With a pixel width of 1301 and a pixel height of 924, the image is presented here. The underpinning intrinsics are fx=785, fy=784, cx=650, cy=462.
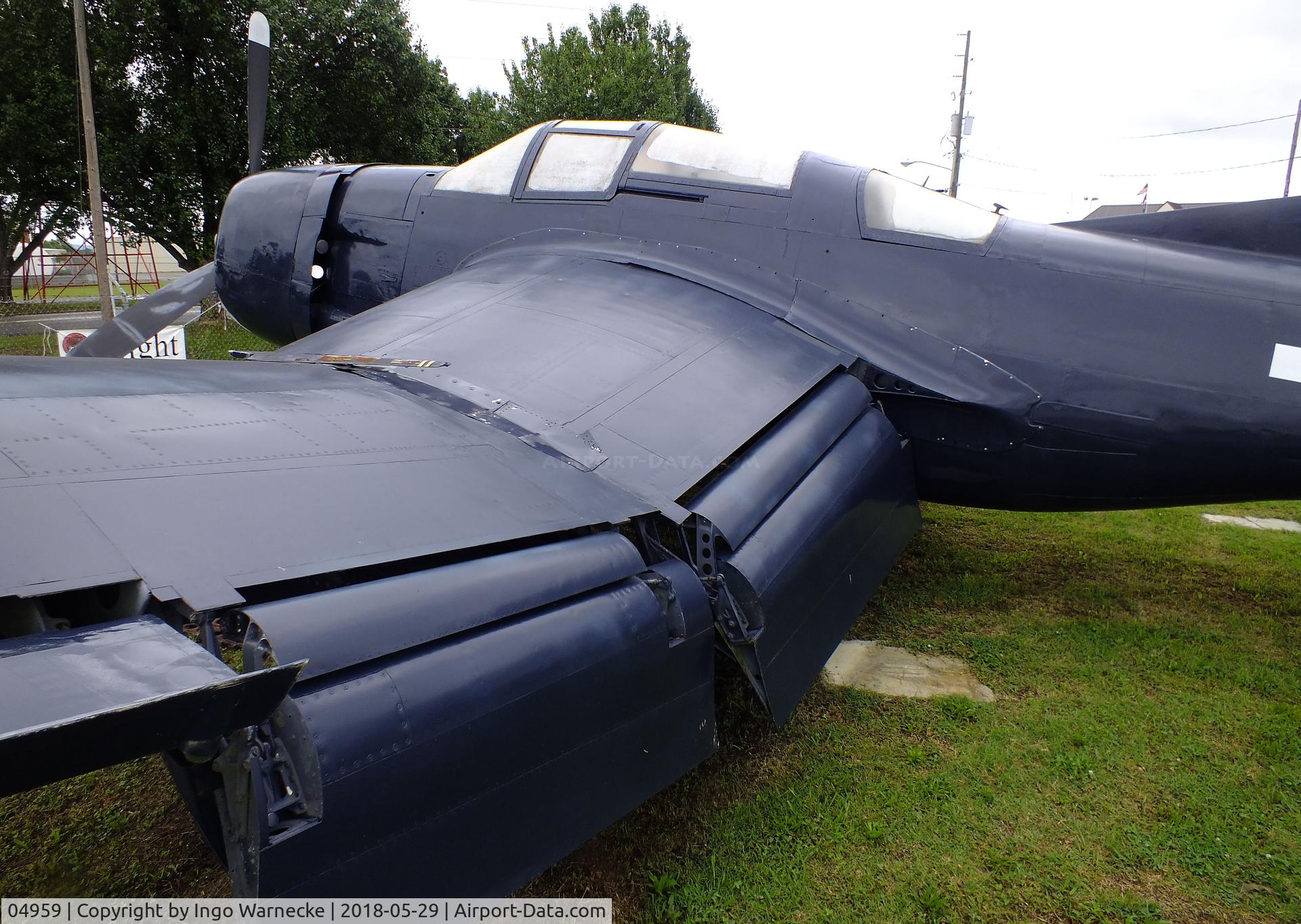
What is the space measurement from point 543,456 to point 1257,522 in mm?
7739

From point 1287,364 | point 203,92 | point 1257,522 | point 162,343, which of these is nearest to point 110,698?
point 1287,364

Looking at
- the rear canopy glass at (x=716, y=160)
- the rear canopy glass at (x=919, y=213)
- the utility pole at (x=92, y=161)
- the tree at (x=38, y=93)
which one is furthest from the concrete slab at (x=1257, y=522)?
the tree at (x=38, y=93)

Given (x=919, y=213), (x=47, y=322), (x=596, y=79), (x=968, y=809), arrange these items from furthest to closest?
(x=596, y=79) → (x=47, y=322) → (x=919, y=213) → (x=968, y=809)

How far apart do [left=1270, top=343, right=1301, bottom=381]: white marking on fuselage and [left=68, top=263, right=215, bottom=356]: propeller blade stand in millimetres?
7523

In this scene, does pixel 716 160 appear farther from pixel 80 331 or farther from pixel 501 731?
pixel 80 331

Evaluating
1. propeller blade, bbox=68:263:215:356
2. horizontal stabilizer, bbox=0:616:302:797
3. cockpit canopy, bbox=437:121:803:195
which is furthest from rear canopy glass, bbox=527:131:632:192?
horizontal stabilizer, bbox=0:616:302:797

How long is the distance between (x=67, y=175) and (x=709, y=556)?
22224mm

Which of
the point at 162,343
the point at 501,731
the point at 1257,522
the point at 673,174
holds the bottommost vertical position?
the point at 1257,522

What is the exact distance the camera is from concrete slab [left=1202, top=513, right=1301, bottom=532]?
24.2ft

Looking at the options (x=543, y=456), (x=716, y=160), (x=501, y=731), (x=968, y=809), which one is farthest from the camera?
(x=716, y=160)

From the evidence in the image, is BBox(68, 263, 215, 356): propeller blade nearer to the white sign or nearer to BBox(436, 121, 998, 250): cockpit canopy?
BBox(436, 121, 998, 250): cockpit canopy

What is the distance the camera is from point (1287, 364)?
13.8 ft

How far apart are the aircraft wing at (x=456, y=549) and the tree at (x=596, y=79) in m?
23.9

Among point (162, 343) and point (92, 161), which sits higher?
point (92, 161)
